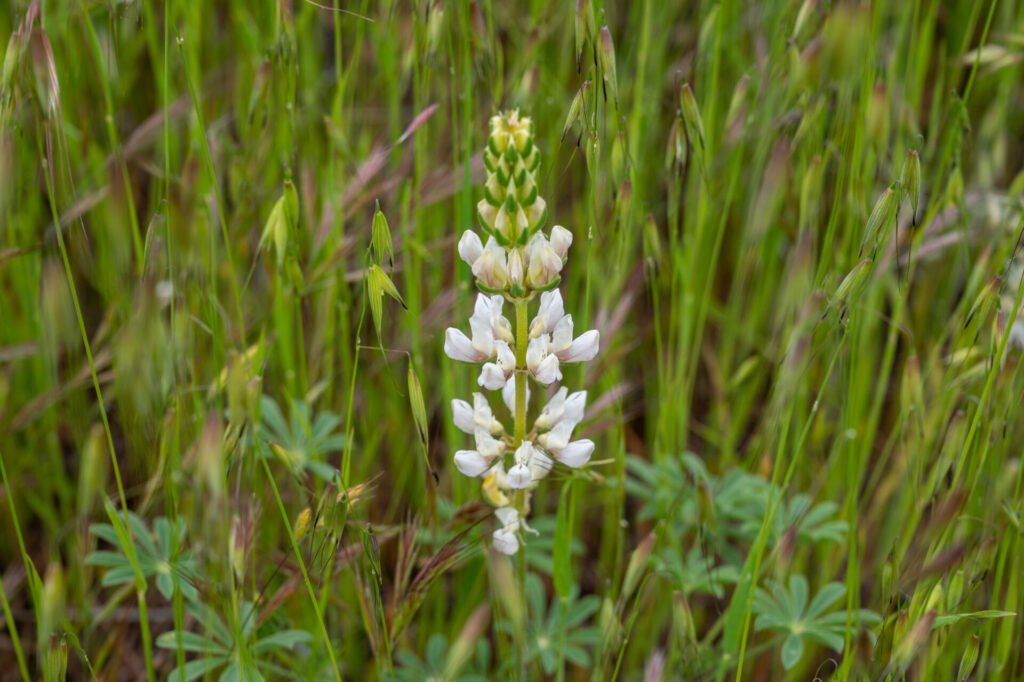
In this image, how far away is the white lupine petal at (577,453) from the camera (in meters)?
1.38

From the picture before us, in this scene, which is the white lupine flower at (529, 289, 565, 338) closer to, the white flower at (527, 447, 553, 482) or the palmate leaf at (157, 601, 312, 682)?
the white flower at (527, 447, 553, 482)

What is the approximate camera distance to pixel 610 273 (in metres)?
2.00

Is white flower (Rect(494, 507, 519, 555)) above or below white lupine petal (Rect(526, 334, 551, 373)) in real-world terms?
below

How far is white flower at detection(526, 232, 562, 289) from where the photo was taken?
1274 mm

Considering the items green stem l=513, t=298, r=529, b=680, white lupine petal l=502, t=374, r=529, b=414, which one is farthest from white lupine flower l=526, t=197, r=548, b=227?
white lupine petal l=502, t=374, r=529, b=414

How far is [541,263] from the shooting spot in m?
1.29

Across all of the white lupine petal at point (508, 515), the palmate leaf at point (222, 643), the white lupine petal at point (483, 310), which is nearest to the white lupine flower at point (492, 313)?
the white lupine petal at point (483, 310)

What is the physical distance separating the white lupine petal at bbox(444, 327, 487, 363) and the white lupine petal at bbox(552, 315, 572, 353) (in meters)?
0.11

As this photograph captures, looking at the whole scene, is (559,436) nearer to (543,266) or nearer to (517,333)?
(517,333)

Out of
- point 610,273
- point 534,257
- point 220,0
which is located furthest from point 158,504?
point 220,0

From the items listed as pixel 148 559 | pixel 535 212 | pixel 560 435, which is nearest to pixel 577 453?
pixel 560 435

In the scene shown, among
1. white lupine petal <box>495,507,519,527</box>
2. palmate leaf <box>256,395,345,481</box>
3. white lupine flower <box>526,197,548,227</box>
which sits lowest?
palmate leaf <box>256,395,345,481</box>

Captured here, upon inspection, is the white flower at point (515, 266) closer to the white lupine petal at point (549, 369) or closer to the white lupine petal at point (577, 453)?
the white lupine petal at point (549, 369)

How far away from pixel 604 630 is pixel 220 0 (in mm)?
2483
